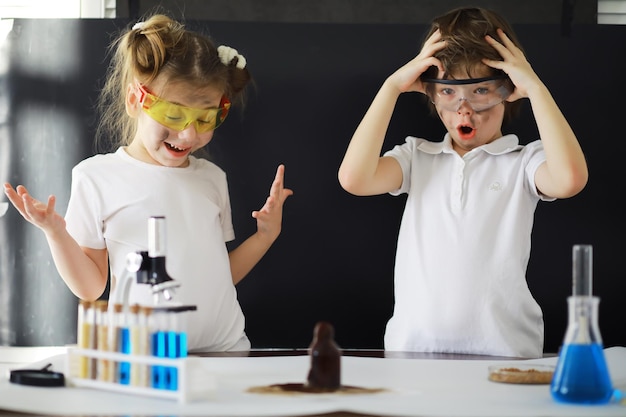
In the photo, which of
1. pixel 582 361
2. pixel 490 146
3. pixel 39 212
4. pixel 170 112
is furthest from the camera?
pixel 490 146

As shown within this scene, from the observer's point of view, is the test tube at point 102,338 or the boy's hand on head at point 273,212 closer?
the test tube at point 102,338

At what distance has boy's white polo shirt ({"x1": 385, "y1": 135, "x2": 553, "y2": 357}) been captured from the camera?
2090mm

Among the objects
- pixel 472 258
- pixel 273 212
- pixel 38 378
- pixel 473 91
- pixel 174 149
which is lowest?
pixel 38 378

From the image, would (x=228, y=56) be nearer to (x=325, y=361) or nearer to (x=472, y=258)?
(x=472, y=258)

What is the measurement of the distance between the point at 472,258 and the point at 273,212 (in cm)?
51

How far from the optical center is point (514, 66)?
209 cm

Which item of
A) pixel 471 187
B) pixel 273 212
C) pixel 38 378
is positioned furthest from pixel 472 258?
pixel 38 378

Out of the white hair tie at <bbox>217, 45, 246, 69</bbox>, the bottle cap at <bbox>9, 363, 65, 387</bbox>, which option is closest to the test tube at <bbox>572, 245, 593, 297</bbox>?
the bottle cap at <bbox>9, 363, 65, 387</bbox>

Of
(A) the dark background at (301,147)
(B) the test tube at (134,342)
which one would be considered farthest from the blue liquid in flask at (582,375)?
(A) the dark background at (301,147)

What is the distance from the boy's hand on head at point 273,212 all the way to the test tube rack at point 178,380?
2.91 feet

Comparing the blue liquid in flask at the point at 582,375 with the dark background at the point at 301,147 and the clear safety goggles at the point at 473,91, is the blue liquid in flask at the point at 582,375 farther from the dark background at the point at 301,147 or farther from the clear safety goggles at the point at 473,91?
the dark background at the point at 301,147

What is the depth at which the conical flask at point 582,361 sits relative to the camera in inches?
49.6

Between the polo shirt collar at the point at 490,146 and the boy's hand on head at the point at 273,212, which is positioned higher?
the polo shirt collar at the point at 490,146

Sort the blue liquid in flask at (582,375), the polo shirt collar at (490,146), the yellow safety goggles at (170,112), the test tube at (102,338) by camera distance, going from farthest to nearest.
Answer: the polo shirt collar at (490,146) → the yellow safety goggles at (170,112) → the test tube at (102,338) → the blue liquid in flask at (582,375)
